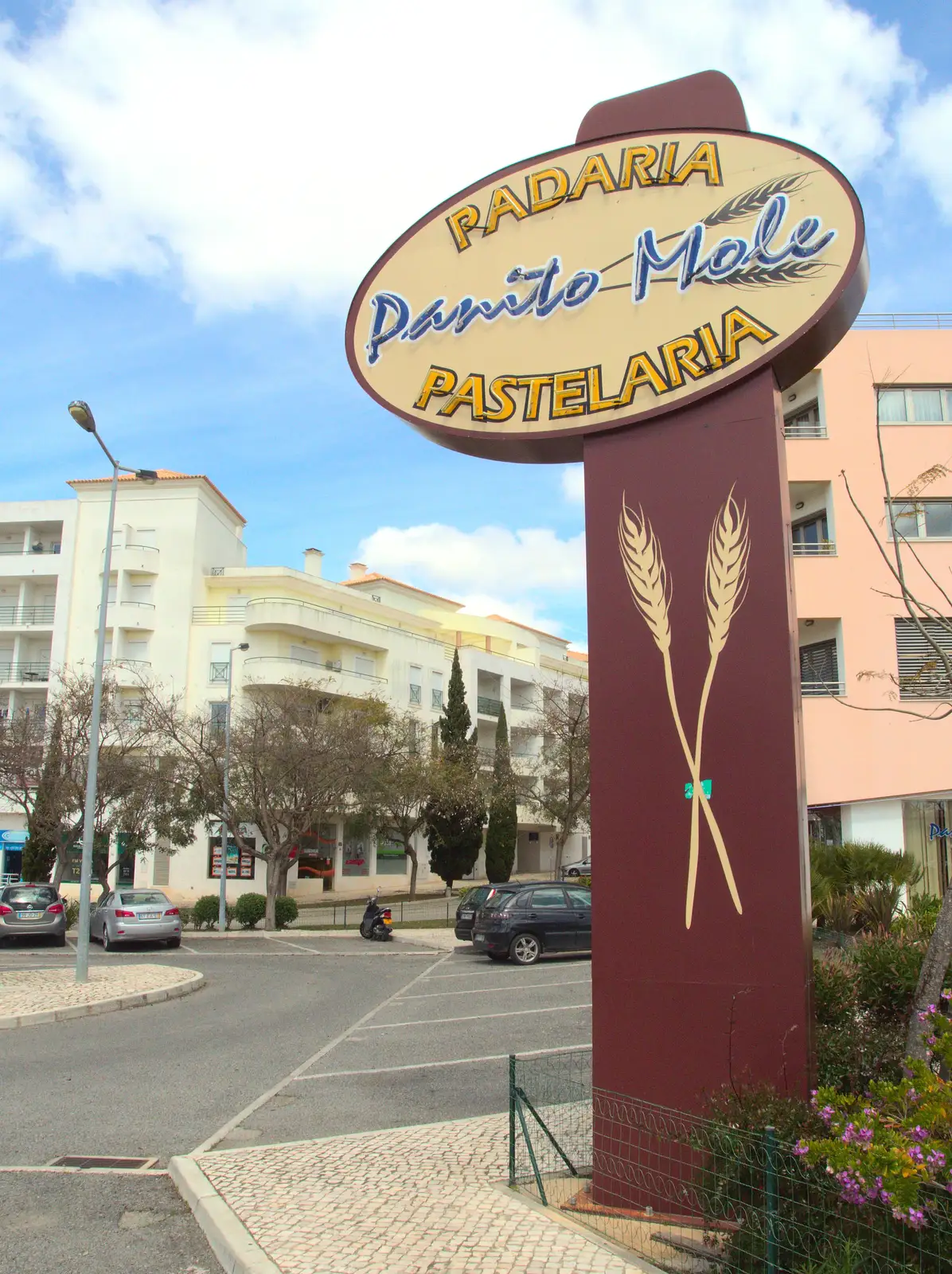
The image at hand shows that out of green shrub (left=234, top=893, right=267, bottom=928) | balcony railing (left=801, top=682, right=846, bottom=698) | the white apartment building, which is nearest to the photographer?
balcony railing (left=801, top=682, right=846, bottom=698)

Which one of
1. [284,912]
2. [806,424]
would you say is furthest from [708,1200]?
[284,912]

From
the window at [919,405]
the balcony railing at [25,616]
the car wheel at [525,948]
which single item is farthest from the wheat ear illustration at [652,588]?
the balcony railing at [25,616]

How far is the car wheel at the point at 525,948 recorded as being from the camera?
19828 mm

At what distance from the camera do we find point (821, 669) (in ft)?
79.4

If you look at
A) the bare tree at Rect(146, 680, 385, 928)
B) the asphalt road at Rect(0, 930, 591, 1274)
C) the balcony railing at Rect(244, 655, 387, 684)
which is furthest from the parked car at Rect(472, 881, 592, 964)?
the balcony railing at Rect(244, 655, 387, 684)

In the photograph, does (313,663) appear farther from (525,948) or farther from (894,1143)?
(894,1143)

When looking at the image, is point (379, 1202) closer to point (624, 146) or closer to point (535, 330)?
point (535, 330)

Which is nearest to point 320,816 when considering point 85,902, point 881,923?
point 85,902

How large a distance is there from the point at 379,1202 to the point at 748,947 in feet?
8.20

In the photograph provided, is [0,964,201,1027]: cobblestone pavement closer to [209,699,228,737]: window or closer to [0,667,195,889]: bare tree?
[0,667,195,889]: bare tree

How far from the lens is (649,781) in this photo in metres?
6.22

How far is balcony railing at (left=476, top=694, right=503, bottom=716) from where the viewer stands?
185 feet

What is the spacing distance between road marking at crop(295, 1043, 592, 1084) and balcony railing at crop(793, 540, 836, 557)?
52.2ft

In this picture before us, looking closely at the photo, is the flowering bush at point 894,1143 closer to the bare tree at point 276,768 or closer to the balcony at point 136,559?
the bare tree at point 276,768
